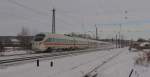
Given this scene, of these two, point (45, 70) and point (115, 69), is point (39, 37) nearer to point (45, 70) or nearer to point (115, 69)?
point (115, 69)

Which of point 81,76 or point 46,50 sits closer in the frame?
point 81,76

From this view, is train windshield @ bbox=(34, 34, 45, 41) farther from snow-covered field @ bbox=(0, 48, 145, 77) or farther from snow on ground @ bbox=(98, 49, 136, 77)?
snow on ground @ bbox=(98, 49, 136, 77)

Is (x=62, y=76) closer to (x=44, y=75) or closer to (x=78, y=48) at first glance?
(x=44, y=75)

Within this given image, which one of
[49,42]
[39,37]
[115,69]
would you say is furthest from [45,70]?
[39,37]

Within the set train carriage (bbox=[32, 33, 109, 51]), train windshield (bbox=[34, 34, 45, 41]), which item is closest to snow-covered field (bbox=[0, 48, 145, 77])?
train carriage (bbox=[32, 33, 109, 51])

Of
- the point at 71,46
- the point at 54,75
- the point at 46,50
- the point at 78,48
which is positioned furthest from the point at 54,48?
the point at 54,75

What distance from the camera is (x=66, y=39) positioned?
40969mm

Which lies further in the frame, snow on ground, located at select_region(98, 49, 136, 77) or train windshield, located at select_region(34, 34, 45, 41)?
train windshield, located at select_region(34, 34, 45, 41)

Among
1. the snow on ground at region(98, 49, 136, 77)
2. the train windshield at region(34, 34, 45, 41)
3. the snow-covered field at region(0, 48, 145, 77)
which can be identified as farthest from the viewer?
the train windshield at region(34, 34, 45, 41)

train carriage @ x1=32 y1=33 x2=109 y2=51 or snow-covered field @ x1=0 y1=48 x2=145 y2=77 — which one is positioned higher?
train carriage @ x1=32 y1=33 x2=109 y2=51

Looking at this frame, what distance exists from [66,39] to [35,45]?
262 inches

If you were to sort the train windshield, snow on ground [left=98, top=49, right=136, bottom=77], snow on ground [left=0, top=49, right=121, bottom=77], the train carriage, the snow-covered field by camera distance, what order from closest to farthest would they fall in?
1. snow on ground [left=0, top=49, right=121, bottom=77]
2. the snow-covered field
3. snow on ground [left=98, top=49, right=136, bottom=77]
4. the train carriage
5. the train windshield

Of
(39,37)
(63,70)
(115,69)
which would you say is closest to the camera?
(63,70)

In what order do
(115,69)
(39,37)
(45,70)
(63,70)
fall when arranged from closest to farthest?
1. (45,70)
2. (63,70)
3. (115,69)
4. (39,37)
